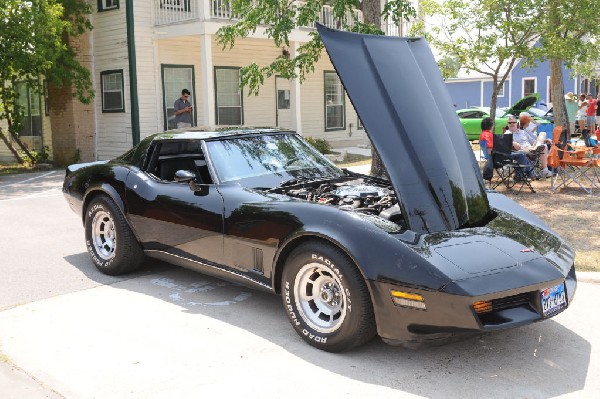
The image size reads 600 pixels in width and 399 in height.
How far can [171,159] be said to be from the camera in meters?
6.03

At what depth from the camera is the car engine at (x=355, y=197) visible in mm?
4625

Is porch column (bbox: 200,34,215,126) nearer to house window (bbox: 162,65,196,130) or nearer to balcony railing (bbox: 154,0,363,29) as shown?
balcony railing (bbox: 154,0,363,29)

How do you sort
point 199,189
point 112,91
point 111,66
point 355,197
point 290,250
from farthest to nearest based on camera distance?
point 112,91 → point 111,66 → point 199,189 → point 355,197 → point 290,250

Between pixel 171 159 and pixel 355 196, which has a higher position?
pixel 171 159

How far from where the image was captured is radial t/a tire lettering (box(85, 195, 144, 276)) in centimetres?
595

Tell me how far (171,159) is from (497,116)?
20.9m

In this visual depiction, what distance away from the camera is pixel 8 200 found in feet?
38.0

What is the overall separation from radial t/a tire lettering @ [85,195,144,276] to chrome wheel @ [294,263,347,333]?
2259 mm

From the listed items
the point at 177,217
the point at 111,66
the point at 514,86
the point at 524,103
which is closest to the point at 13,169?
the point at 111,66

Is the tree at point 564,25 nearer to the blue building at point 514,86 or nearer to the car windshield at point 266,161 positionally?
the car windshield at point 266,161

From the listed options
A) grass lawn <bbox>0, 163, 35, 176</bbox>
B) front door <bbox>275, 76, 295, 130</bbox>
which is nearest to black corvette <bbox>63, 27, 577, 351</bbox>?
grass lawn <bbox>0, 163, 35, 176</bbox>

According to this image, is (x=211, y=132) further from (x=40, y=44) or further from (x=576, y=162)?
(x=40, y=44)

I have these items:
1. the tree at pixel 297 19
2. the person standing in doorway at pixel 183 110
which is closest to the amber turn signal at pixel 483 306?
the tree at pixel 297 19

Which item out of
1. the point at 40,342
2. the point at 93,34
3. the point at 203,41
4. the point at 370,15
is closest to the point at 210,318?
the point at 40,342
